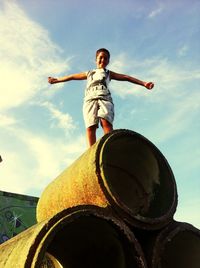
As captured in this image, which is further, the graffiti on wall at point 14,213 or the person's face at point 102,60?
the graffiti on wall at point 14,213

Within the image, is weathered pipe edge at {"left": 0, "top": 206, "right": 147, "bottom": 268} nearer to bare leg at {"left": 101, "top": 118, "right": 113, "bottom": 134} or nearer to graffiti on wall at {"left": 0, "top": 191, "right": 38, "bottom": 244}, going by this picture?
bare leg at {"left": 101, "top": 118, "right": 113, "bottom": 134}

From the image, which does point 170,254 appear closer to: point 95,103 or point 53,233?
point 53,233

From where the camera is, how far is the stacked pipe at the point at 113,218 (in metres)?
2.86

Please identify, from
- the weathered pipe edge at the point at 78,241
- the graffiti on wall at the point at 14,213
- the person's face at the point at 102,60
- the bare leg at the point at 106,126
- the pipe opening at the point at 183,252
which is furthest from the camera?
the graffiti on wall at the point at 14,213

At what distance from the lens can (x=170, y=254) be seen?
141 inches

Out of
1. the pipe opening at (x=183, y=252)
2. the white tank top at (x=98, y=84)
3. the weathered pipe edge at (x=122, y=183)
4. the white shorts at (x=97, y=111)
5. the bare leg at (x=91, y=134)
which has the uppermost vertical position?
the white tank top at (x=98, y=84)

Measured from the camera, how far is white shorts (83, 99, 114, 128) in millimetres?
4852

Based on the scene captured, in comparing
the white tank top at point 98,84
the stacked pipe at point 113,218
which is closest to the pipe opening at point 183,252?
the stacked pipe at point 113,218

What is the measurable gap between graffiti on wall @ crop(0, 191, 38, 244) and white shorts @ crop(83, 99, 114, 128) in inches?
539

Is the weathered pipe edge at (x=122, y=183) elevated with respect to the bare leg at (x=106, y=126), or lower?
lower

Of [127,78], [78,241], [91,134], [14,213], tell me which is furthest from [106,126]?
[14,213]

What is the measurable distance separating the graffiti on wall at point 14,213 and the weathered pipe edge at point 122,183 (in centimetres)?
1402

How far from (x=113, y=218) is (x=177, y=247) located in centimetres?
94

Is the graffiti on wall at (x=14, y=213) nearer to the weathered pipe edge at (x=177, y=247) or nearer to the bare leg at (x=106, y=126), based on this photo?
the bare leg at (x=106, y=126)
